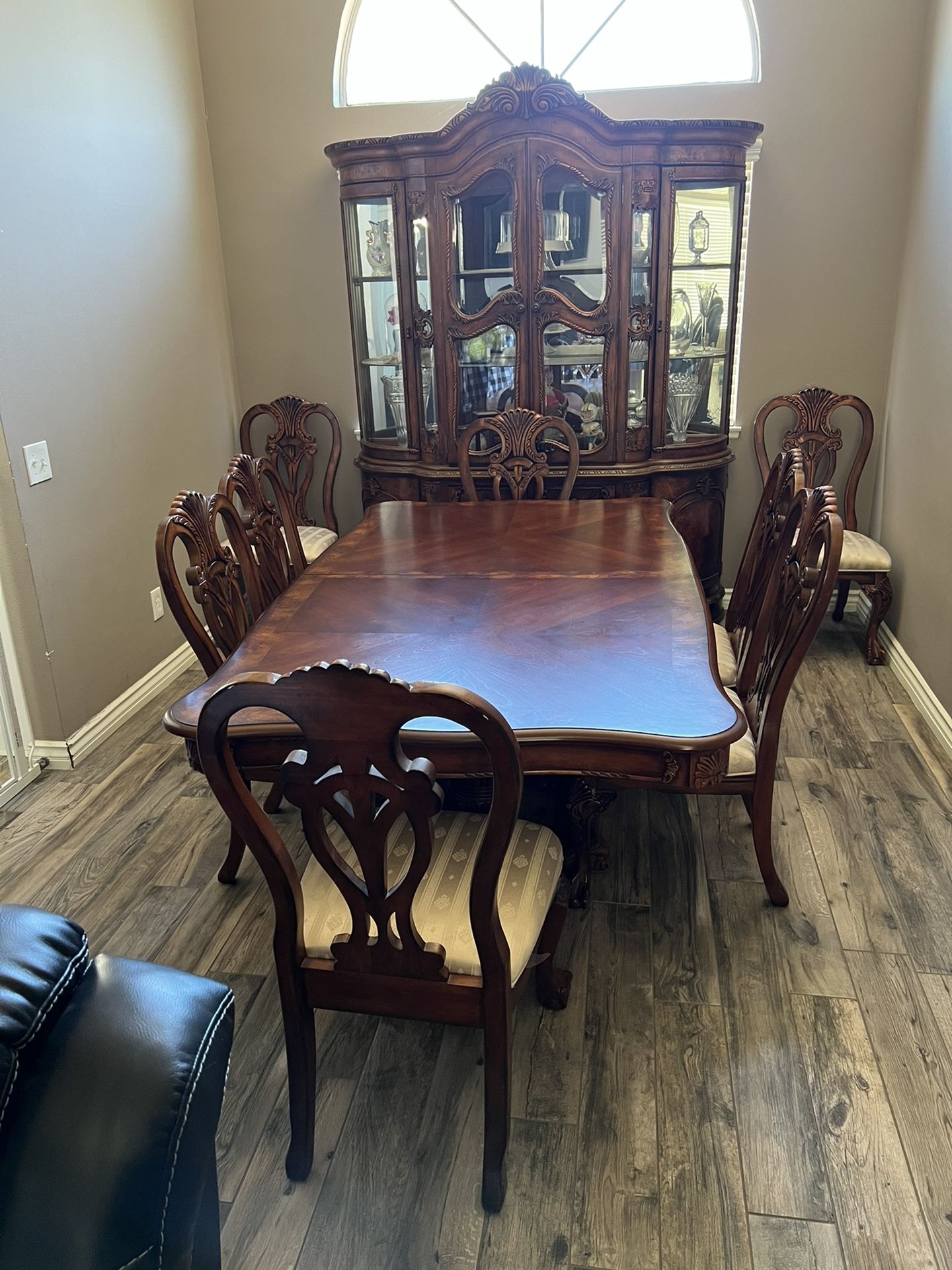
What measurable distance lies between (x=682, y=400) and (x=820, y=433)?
612mm

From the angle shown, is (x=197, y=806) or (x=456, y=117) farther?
(x=456, y=117)

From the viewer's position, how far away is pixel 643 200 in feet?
11.2

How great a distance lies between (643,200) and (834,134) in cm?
86

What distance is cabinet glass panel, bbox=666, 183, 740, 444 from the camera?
348cm

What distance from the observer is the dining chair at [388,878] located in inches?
45.4

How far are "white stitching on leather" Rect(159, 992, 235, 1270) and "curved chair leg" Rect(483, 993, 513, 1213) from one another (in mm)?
486

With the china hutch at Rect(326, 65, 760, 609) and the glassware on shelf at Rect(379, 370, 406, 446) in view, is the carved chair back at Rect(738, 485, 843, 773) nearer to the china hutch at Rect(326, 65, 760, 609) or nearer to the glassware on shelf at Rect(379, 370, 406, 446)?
the china hutch at Rect(326, 65, 760, 609)

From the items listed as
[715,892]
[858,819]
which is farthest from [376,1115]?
[858,819]

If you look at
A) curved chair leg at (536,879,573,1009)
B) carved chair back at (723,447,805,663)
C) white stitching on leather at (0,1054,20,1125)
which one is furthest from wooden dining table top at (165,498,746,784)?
white stitching on leather at (0,1054,20,1125)

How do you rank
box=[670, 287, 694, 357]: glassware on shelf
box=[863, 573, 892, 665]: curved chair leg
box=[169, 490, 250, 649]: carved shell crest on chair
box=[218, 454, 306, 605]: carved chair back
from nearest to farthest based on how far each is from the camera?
1. box=[169, 490, 250, 649]: carved shell crest on chair
2. box=[218, 454, 306, 605]: carved chair back
3. box=[863, 573, 892, 665]: curved chair leg
4. box=[670, 287, 694, 357]: glassware on shelf

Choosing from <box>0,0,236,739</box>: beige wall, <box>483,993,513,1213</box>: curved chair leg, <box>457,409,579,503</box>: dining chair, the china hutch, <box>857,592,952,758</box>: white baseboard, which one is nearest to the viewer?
<box>483,993,513,1213</box>: curved chair leg

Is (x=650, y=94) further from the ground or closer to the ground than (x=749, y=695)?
further from the ground

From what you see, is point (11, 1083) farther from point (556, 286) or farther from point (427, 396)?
point (556, 286)

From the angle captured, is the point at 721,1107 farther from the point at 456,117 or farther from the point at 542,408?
the point at 456,117
